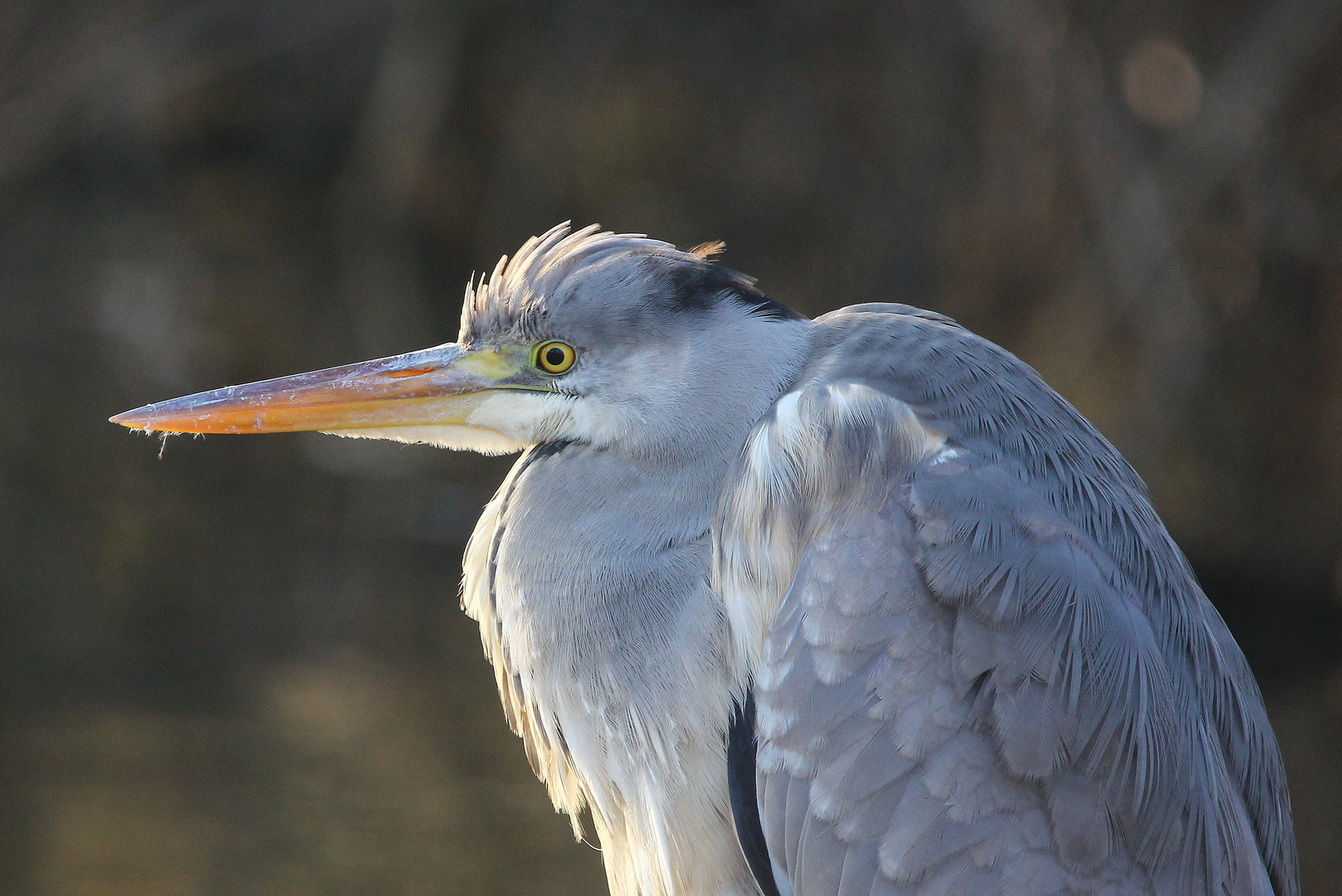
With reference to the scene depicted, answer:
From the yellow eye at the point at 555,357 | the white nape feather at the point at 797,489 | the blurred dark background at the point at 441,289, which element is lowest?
the white nape feather at the point at 797,489

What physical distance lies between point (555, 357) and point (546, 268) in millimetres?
151

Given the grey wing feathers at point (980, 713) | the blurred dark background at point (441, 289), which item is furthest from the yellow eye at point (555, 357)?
the blurred dark background at point (441, 289)

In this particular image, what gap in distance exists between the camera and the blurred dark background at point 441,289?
464cm

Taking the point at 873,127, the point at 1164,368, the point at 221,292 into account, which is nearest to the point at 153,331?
the point at 221,292

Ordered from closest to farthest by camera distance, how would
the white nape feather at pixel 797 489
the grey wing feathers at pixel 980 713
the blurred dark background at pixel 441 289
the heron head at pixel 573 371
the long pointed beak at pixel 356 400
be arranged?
the grey wing feathers at pixel 980 713
the white nape feather at pixel 797 489
the heron head at pixel 573 371
the long pointed beak at pixel 356 400
the blurred dark background at pixel 441 289

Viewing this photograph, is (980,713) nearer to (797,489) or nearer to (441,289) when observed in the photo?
(797,489)

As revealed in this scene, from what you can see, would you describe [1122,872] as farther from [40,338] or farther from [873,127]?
[40,338]

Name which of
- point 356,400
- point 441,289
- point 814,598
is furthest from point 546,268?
point 441,289

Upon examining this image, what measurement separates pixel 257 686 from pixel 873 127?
14.6 feet

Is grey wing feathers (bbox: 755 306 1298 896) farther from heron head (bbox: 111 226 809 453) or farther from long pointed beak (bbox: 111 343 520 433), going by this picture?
long pointed beak (bbox: 111 343 520 433)

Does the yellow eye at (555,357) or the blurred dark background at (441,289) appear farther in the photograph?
the blurred dark background at (441,289)

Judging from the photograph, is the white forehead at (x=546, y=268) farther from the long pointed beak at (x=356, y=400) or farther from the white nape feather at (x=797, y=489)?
the white nape feather at (x=797, y=489)

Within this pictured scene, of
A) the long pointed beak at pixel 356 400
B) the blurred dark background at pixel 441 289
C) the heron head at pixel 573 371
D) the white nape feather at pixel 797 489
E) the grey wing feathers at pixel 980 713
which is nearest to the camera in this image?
the grey wing feathers at pixel 980 713

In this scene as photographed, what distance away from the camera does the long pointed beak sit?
2.30 m
